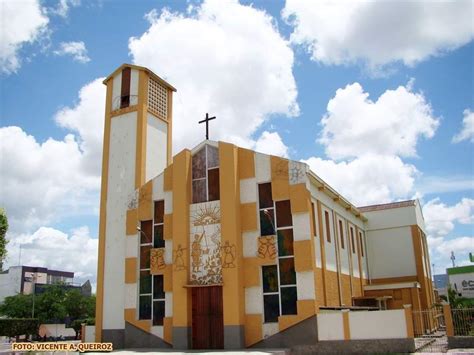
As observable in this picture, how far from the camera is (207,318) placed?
22.4 metres

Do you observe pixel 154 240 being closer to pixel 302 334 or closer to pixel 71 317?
pixel 302 334

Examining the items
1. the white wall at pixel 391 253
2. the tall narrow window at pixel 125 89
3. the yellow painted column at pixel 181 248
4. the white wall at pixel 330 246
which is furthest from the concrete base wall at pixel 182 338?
the white wall at pixel 391 253

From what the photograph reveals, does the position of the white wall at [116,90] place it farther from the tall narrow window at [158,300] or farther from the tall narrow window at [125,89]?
the tall narrow window at [158,300]

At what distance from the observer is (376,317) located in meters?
19.4

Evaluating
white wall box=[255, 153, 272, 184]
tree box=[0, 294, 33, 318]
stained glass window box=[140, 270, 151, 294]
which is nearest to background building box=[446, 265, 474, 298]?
white wall box=[255, 153, 272, 184]

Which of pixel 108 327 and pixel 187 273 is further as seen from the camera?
pixel 108 327

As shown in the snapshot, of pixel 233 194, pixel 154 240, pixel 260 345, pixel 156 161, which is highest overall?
pixel 156 161

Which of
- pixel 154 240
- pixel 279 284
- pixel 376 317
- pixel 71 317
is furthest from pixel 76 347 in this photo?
pixel 71 317

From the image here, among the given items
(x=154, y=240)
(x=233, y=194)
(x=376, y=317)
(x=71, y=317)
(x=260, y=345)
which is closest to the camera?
(x=376, y=317)

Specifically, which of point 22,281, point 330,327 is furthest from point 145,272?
point 22,281

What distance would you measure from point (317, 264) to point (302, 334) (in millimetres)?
3234

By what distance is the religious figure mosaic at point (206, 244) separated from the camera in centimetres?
2266

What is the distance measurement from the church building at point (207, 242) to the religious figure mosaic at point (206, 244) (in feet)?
0.17

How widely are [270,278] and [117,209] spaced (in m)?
10.4
